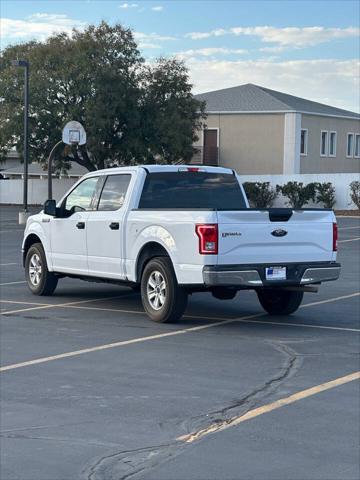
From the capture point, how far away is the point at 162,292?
12672mm

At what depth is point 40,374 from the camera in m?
9.51

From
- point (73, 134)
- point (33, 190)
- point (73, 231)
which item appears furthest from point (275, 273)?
point (33, 190)

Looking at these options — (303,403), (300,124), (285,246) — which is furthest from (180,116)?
(303,403)

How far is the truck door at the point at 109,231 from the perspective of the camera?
13.5m

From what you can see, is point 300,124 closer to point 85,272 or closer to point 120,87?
point 120,87

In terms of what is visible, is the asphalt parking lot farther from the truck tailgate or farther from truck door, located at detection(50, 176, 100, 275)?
the truck tailgate

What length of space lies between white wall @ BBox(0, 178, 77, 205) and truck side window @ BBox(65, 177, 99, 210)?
4072 centimetres

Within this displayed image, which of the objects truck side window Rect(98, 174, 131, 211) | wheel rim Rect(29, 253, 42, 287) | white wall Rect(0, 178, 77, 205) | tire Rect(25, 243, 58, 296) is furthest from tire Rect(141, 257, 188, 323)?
white wall Rect(0, 178, 77, 205)

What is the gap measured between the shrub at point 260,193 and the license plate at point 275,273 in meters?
36.2

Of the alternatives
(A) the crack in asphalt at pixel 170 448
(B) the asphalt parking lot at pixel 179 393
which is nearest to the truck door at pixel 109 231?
(B) the asphalt parking lot at pixel 179 393

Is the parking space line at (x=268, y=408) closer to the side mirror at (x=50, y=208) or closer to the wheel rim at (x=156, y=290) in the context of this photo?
the wheel rim at (x=156, y=290)

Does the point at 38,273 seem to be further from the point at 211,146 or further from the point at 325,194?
the point at 211,146

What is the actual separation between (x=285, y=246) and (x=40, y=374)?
4200mm

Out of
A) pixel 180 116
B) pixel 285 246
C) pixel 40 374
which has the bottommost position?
pixel 40 374
